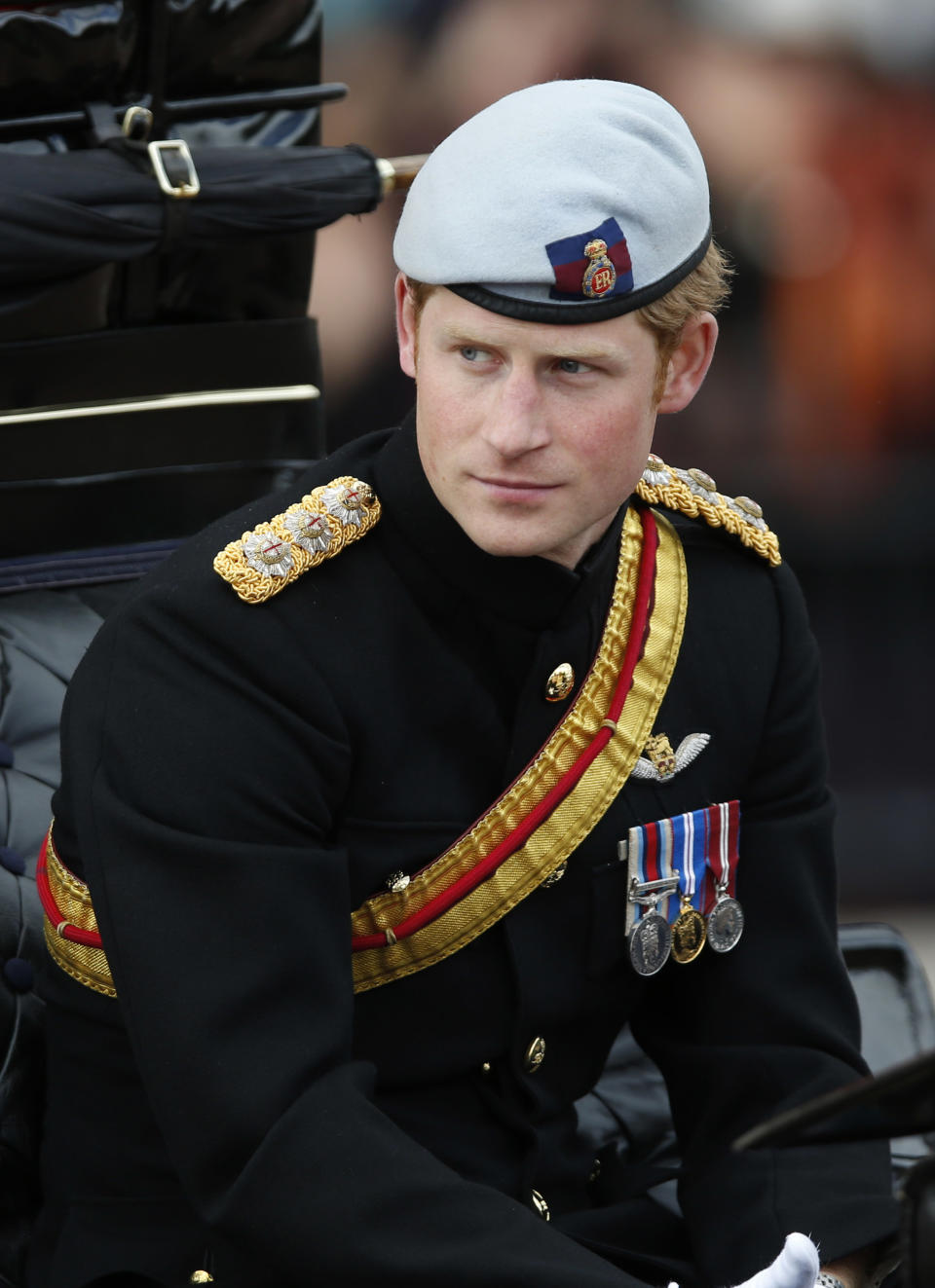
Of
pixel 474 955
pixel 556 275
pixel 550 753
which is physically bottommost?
pixel 474 955

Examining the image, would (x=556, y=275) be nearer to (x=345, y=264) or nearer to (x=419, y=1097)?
(x=419, y=1097)

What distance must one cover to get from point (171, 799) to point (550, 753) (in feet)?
1.46

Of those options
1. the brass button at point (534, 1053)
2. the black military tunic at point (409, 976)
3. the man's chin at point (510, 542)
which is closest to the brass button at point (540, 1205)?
the black military tunic at point (409, 976)

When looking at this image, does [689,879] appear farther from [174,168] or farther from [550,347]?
[174,168]

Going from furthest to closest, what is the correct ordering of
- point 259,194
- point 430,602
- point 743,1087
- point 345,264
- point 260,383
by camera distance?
point 345,264, point 260,383, point 259,194, point 743,1087, point 430,602

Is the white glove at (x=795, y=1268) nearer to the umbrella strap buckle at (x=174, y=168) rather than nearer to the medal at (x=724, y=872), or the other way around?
the medal at (x=724, y=872)

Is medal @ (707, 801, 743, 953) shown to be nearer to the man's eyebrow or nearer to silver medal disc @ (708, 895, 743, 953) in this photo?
silver medal disc @ (708, 895, 743, 953)

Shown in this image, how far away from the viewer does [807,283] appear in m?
5.34

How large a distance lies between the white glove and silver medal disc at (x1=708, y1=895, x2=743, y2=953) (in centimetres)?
52

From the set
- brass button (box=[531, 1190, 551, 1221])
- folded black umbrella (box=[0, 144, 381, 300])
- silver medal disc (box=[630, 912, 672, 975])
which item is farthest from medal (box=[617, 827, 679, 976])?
folded black umbrella (box=[0, 144, 381, 300])

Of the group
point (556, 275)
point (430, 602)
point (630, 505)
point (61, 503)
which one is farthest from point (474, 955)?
point (61, 503)

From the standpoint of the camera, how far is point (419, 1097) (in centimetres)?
217

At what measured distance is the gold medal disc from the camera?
2.26m

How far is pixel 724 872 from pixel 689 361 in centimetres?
57
